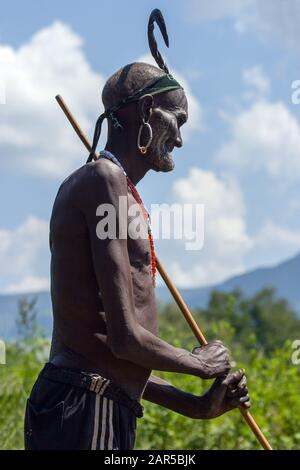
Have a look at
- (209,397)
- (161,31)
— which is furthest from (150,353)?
(161,31)

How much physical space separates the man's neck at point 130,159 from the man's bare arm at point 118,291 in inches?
6.2

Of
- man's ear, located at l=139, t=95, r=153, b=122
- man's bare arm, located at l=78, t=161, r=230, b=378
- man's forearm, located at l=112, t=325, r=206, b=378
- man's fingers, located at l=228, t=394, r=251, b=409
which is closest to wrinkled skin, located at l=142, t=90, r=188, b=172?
man's ear, located at l=139, t=95, r=153, b=122

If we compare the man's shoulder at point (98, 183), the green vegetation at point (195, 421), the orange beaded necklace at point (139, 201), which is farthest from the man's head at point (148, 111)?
the green vegetation at point (195, 421)

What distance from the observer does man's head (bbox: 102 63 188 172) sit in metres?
4.03

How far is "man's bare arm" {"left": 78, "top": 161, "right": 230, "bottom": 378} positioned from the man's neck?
16 centimetres

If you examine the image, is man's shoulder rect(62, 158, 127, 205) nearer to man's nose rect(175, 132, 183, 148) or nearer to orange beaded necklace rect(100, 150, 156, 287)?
orange beaded necklace rect(100, 150, 156, 287)

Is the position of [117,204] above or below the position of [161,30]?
below

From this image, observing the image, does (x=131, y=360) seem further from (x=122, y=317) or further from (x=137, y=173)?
(x=137, y=173)

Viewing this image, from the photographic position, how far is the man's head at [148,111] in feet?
13.2

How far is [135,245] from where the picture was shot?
3.90m

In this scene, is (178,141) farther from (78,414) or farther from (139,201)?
(78,414)
